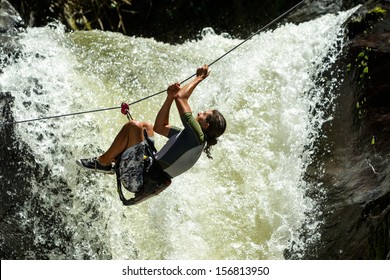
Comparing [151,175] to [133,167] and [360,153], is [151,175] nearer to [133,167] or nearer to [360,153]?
[133,167]

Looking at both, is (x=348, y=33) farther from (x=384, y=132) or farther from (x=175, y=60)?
(x=175, y=60)

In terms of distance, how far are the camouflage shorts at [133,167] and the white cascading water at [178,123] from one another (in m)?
1.05

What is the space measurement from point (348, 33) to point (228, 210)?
2.17 m

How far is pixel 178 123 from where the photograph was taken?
23.3ft

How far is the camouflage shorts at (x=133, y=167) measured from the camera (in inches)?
201

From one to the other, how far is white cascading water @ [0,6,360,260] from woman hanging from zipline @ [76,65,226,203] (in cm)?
93

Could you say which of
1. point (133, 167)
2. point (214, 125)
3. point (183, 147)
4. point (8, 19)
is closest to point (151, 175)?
point (133, 167)

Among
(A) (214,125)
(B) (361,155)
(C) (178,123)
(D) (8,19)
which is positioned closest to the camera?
(A) (214,125)

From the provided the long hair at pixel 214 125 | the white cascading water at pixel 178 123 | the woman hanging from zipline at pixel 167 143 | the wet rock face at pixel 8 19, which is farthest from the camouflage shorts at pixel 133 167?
the wet rock face at pixel 8 19

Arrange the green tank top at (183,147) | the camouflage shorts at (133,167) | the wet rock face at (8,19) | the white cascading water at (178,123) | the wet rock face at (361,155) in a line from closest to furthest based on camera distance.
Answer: the green tank top at (183,147), the camouflage shorts at (133,167), the wet rock face at (361,155), the white cascading water at (178,123), the wet rock face at (8,19)

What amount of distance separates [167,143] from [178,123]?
2087 millimetres

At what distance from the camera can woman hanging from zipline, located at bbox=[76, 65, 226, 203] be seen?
15.9 feet

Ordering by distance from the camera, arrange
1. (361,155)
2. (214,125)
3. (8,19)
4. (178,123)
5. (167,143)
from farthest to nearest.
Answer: (8,19), (178,123), (361,155), (167,143), (214,125)

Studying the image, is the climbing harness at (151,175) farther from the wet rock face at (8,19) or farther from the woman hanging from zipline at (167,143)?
the wet rock face at (8,19)
